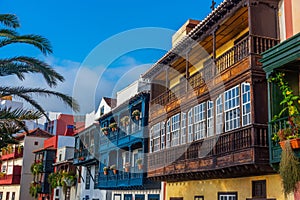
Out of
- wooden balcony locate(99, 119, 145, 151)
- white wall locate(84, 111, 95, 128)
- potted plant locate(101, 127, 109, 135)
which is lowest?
wooden balcony locate(99, 119, 145, 151)

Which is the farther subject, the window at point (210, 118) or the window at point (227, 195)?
the window at point (210, 118)

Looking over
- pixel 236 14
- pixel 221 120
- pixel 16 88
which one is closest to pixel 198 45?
pixel 236 14

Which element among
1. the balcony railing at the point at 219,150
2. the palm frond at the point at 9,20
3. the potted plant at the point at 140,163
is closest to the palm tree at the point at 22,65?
the palm frond at the point at 9,20

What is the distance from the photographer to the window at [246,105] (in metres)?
13.6

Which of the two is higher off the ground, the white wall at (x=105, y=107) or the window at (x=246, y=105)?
the white wall at (x=105, y=107)

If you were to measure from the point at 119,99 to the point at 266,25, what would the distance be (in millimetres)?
21213

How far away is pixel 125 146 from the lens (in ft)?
91.7

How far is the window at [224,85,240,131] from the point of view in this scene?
47.1 ft

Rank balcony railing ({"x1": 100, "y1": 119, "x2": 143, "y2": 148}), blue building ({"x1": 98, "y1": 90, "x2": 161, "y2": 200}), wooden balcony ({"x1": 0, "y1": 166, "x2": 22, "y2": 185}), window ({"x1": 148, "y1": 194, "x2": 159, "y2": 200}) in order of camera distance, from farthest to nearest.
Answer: wooden balcony ({"x1": 0, "y1": 166, "x2": 22, "y2": 185}) → balcony railing ({"x1": 100, "y1": 119, "x2": 143, "y2": 148}) → blue building ({"x1": 98, "y1": 90, "x2": 161, "y2": 200}) → window ({"x1": 148, "y1": 194, "x2": 159, "y2": 200})

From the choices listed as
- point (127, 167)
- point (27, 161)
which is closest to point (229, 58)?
point (127, 167)

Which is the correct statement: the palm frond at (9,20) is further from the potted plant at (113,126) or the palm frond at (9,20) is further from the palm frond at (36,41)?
the potted plant at (113,126)

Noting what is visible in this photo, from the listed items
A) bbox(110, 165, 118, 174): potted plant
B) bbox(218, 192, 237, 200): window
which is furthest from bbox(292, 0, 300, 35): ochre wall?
bbox(110, 165, 118, 174): potted plant

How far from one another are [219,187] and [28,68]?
8.29 metres

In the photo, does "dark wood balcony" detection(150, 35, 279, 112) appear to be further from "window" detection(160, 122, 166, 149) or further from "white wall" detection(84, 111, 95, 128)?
"white wall" detection(84, 111, 95, 128)
